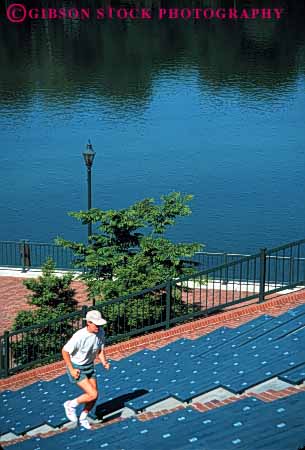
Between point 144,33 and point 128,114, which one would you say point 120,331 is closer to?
point 128,114

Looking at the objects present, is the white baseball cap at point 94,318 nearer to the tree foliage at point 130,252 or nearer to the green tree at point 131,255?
the green tree at point 131,255

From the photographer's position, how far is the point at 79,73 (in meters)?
67.4

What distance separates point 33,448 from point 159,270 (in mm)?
7983

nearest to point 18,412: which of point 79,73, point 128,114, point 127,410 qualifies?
point 127,410

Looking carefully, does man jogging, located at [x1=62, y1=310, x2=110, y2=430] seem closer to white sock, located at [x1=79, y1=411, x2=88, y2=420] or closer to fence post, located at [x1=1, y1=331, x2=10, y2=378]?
white sock, located at [x1=79, y1=411, x2=88, y2=420]

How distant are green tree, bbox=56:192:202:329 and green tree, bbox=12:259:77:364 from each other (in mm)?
630

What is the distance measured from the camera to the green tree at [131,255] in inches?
691

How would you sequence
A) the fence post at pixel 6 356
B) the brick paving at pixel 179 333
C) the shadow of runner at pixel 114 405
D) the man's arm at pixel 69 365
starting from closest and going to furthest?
the man's arm at pixel 69 365 < the shadow of runner at pixel 114 405 < the brick paving at pixel 179 333 < the fence post at pixel 6 356

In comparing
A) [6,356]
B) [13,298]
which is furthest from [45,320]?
[13,298]

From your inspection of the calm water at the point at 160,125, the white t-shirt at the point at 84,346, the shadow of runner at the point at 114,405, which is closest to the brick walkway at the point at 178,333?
the shadow of runner at the point at 114,405

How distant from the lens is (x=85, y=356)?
1033 cm

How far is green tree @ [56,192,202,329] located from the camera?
17547 millimetres

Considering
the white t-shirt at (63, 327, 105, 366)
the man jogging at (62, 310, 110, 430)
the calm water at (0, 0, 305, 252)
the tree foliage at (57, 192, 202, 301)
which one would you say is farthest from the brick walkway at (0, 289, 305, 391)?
the calm water at (0, 0, 305, 252)

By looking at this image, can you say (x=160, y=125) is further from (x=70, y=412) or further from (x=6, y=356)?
(x=70, y=412)
